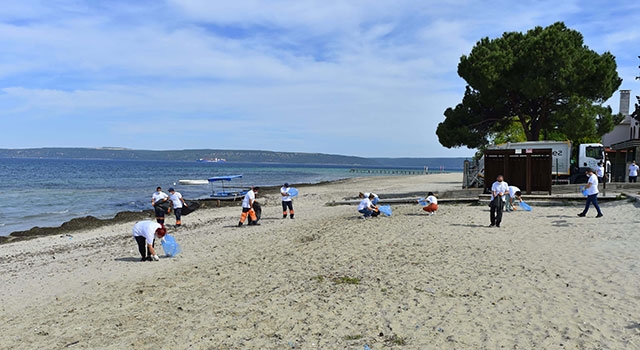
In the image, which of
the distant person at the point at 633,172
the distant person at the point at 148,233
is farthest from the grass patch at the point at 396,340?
the distant person at the point at 633,172

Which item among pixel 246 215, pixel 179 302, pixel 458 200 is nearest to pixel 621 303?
pixel 179 302

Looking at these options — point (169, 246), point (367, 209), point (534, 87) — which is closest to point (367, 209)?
point (367, 209)

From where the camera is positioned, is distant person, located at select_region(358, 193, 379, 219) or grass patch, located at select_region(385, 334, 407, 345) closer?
grass patch, located at select_region(385, 334, 407, 345)

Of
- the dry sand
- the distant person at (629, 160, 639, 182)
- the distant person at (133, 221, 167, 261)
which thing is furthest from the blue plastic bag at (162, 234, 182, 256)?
the distant person at (629, 160, 639, 182)

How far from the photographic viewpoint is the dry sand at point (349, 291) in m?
6.79

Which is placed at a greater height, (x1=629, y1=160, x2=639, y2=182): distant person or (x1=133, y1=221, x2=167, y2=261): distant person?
(x1=629, y1=160, x2=639, y2=182): distant person

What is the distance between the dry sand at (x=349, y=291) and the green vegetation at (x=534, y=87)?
12.3m

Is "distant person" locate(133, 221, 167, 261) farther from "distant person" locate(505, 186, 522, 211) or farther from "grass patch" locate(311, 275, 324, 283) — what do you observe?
"distant person" locate(505, 186, 522, 211)

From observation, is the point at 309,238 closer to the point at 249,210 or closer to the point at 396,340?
the point at 249,210

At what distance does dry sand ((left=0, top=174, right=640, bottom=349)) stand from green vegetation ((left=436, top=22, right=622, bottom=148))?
1225 cm

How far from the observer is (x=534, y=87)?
2575 centimetres

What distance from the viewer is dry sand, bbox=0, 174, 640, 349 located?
679 cm

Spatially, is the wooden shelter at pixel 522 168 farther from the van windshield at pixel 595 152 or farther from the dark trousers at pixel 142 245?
the dark trousers at pixel 142 245

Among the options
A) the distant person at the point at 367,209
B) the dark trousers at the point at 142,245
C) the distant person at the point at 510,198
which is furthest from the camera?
the distant person at the point at 510,198
